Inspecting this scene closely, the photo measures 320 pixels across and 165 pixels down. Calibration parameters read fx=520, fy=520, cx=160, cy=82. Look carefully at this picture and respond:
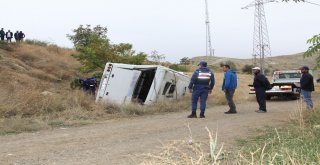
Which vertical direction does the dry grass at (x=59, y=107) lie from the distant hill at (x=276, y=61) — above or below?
below

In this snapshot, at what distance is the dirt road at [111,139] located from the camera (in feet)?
25.6

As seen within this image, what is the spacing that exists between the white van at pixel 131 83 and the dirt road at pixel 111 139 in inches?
133

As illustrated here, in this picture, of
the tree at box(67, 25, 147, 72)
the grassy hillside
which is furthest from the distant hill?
the grassy hillside

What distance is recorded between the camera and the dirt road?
7.79m

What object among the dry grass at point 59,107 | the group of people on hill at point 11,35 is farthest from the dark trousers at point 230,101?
the group of people on hill at point 11,35

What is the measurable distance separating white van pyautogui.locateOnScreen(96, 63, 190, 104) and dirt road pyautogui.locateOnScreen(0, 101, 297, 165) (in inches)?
133

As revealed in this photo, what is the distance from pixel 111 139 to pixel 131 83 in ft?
24.4

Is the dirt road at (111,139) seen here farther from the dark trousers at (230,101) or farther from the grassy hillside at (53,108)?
the dark trousers at (230,101)

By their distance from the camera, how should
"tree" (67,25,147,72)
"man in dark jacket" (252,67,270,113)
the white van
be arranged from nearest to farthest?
"man in dark jacket" (252,67,270,113) → the white van → "tree" (67,25,147,72)

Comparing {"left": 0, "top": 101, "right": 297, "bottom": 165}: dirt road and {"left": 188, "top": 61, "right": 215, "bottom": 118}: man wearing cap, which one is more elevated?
Result: {"left": 188, "top": 61, "right": 215, "bottom": 118}: man wearing cap

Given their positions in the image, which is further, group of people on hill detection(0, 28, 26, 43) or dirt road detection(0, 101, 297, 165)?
group of people on hill detection(0, 28, 26, 43)

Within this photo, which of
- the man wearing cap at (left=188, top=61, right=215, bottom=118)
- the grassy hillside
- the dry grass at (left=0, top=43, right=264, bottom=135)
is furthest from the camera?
the man wearing cap at (left=188, top=61, right=215, bottom=118)

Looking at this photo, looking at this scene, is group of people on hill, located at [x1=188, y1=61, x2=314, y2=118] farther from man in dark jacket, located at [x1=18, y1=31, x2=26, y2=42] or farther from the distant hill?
the distant hill

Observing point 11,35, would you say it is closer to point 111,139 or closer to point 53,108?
point 53,108
